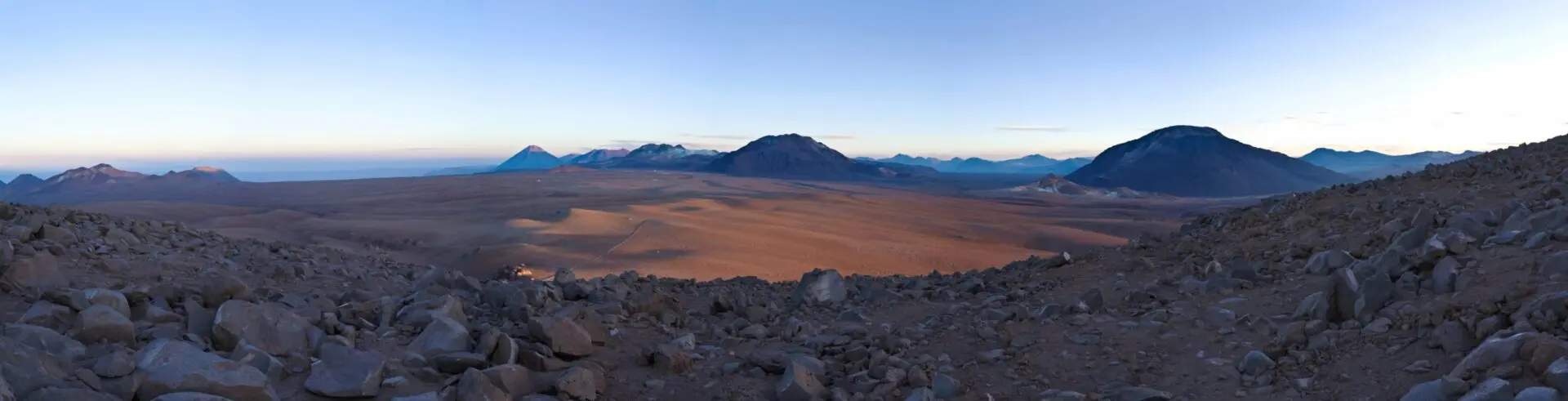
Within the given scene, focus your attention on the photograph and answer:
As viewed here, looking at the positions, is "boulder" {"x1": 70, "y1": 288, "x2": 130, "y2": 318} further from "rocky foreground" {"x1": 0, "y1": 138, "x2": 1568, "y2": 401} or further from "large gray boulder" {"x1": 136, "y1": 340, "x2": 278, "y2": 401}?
"large gray boulder" {"x1": 136, "y1": 340, "x2": 278, "y2": 401}

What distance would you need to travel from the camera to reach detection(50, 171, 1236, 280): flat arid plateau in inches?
1288

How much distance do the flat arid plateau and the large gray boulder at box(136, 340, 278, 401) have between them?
17109 millimetres

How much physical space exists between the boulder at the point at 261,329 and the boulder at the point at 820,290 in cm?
460

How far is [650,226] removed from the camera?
4312 centimetres

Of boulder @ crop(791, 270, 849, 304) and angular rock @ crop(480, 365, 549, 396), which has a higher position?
angular rock @ crop(480, 365, 549, 396)

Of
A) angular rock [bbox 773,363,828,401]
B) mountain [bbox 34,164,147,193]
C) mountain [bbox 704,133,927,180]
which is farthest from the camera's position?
mountain [bbox 704,133,927,180]

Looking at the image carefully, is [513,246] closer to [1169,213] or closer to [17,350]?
[17,350]

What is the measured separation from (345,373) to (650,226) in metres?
39.7

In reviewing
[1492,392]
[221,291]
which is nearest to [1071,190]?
[1492,392]

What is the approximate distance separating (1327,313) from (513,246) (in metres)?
32.8

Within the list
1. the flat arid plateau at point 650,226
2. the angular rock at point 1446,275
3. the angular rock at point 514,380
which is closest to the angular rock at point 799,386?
the angular rock at point 514,380

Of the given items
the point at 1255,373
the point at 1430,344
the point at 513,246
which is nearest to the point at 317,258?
the point at 1255,373

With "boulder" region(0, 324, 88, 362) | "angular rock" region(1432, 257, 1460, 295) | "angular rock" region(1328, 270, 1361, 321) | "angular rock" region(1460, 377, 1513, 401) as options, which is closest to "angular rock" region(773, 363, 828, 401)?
"angular rock" region(1460, 377, 1513, 401)

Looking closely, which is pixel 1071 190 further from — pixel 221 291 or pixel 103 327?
pixel 103 327
